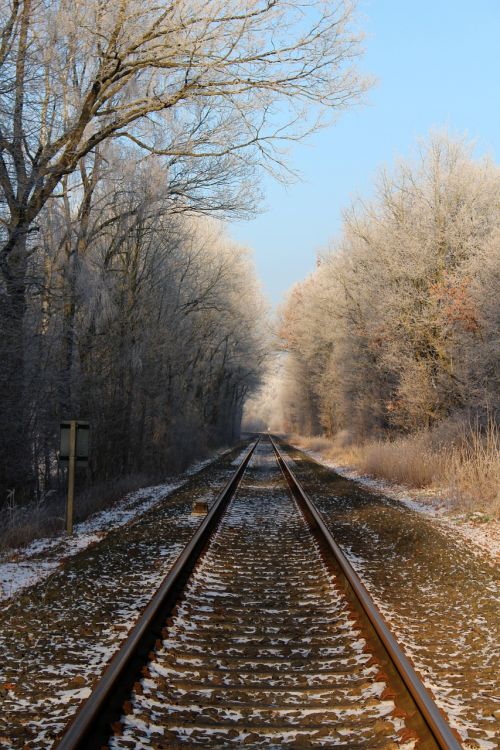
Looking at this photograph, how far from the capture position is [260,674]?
4.55m

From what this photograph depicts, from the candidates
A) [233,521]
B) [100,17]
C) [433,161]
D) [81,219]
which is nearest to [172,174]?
[81,219]

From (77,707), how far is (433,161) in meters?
23.7

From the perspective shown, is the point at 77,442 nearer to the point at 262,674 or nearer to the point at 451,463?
the point at 262,674

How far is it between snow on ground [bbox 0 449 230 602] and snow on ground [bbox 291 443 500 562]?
552 centimetres

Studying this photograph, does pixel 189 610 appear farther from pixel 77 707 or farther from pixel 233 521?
pixel 233 521

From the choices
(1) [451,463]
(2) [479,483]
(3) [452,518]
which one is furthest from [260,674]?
(1) [451,463]

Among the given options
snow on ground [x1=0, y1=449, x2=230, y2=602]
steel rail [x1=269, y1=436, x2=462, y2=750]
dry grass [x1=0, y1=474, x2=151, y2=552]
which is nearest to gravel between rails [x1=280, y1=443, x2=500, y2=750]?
steel rail [x1=269, y1=436, x2=462, y2=750]

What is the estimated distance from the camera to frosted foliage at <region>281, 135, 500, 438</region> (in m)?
19.5

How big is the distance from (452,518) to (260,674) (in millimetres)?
9749

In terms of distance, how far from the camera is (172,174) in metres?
17.2

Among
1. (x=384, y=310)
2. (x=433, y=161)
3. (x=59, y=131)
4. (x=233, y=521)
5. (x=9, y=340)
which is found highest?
(x=433, y=161)

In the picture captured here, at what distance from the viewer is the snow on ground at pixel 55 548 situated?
7676mm

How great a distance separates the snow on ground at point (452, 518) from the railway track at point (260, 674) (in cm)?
333

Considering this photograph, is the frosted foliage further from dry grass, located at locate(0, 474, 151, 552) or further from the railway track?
the railway track
